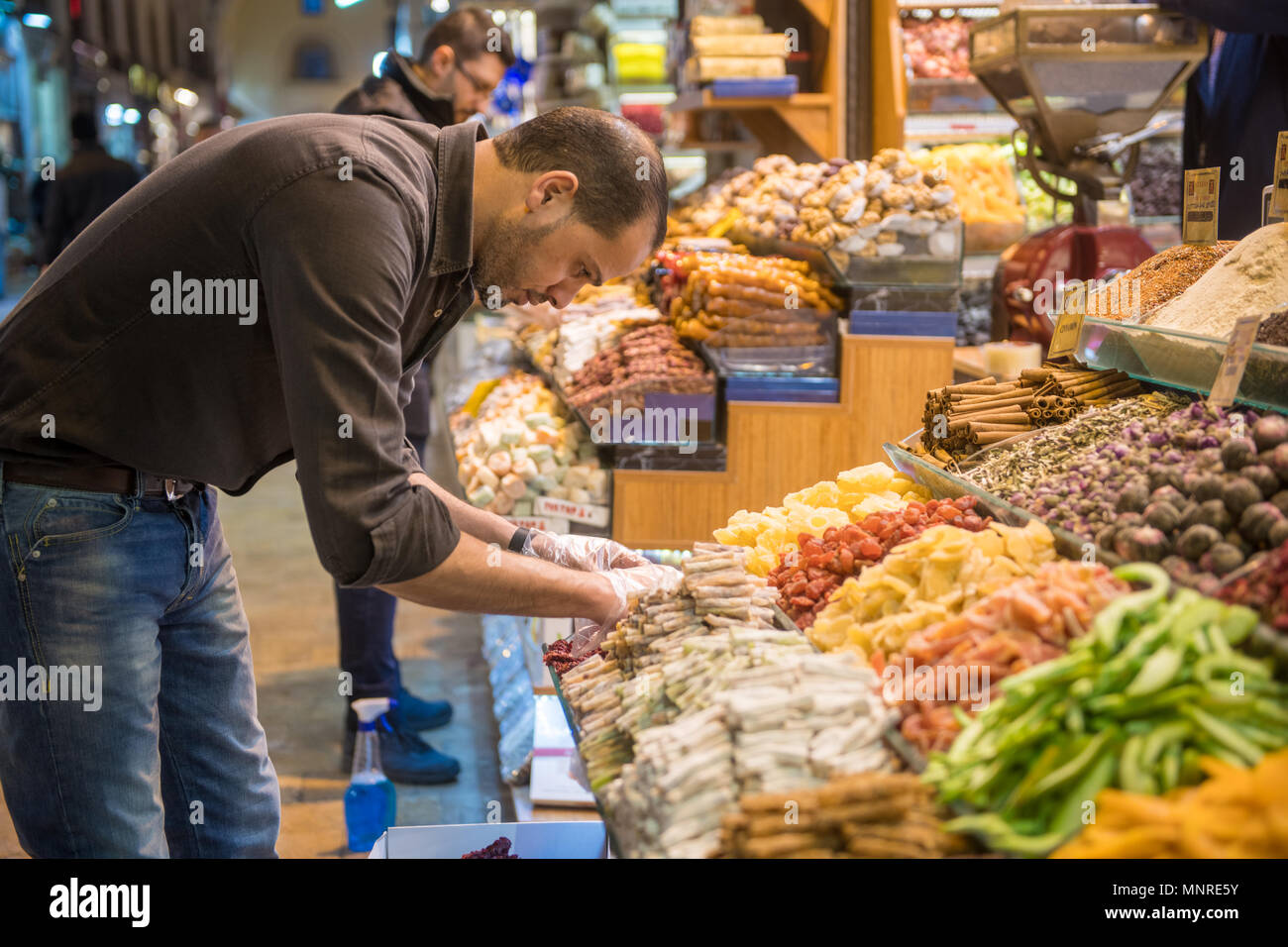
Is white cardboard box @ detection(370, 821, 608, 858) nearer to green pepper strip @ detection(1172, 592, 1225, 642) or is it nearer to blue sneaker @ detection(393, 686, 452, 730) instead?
green pepper strip @ detection(1172, 592, 1225, 642)

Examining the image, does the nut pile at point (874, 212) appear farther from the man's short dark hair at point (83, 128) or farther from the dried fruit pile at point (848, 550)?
the man's short dark hair at point (83, 128)

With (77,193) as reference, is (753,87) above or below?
above

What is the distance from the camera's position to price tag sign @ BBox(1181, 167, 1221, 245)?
8.18 ft

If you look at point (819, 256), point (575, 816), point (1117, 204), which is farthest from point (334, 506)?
point (1117, 204)

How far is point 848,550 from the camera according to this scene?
1995 millimetres

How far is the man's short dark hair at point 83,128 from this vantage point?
6305 mm

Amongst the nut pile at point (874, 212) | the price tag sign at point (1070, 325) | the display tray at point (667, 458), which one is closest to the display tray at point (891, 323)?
the nut pile at point (874, 212)

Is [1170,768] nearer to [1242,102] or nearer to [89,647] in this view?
[89,647]

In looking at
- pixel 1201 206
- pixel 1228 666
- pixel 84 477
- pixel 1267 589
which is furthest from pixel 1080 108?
pixel 84 477

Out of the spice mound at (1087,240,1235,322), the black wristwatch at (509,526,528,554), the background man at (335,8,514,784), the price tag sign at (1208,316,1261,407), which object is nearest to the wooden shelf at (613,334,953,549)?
the background man at (335,8,514,784)

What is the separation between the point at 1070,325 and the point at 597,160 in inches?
50.5

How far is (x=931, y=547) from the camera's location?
175cm
